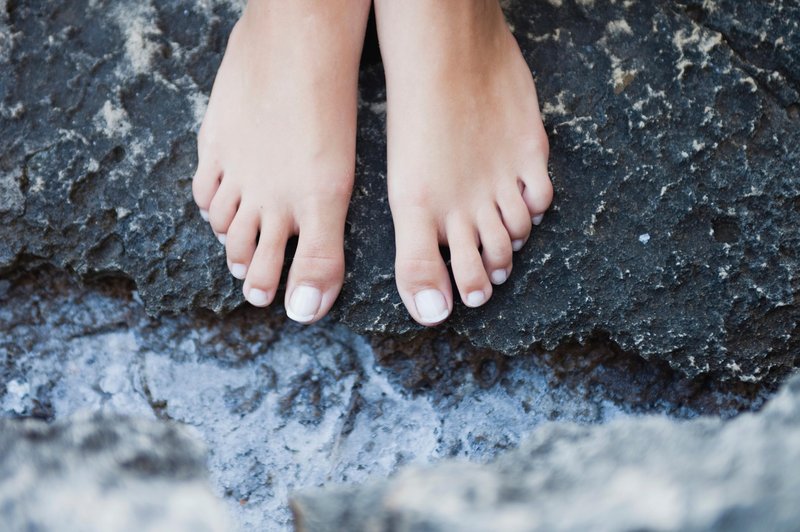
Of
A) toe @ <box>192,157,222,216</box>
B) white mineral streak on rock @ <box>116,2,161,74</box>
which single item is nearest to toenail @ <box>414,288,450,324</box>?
toe @ <box>192,157,222,216</box>

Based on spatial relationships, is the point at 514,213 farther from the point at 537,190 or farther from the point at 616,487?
the point at 616,487

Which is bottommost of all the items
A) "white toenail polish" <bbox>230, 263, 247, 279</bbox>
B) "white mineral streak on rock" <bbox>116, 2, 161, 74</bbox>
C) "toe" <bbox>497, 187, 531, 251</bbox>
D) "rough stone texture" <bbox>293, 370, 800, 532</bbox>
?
"white toenail polish" <bbox>230, 263, 247, 279</bbox>

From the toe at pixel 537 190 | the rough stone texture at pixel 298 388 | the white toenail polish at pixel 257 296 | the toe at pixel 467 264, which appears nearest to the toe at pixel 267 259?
the white toenail polish at pixel 257 296

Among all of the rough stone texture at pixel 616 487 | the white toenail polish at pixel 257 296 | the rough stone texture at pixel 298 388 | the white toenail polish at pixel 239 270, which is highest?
the rough stone texture at pixel 616 487

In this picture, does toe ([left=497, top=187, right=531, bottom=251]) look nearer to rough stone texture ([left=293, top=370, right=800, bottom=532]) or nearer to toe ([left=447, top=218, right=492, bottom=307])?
toe ([left=447, top=218, right=492, bottom=307])

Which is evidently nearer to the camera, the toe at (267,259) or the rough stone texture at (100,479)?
the rough stone texture at (100,479)

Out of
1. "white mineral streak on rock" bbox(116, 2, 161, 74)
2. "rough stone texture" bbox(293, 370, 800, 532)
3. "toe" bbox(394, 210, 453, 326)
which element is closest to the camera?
"rough stone texture" bbox(293, 370, 800, 532)

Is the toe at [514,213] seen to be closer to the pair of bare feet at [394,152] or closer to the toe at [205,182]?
the pair of bare feet at [394,152]
